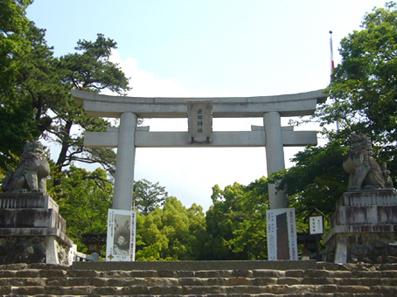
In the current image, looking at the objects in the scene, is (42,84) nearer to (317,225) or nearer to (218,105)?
(218,105)

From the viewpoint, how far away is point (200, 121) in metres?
15.7

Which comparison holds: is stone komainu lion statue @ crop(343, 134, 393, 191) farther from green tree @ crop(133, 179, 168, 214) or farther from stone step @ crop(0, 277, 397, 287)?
green tree @ crop(133, 179, 168, 214)

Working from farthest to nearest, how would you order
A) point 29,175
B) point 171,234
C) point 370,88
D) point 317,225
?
point 171,234
point 317,225
point 370,88
point 29,175

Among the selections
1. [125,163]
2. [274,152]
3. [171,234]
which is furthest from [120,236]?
[171,234]

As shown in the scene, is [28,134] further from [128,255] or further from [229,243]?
[229,243]

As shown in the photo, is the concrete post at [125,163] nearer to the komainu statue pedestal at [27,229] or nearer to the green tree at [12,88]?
the green tree at [12,88]

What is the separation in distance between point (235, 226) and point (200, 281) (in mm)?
17364

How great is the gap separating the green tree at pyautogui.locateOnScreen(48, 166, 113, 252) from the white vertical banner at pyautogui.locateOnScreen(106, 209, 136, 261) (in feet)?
11.4

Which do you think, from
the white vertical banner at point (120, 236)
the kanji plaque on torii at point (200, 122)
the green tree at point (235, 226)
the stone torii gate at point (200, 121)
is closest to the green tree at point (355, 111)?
the stone torii gate at point (200, 121)

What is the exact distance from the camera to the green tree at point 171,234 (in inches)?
1012

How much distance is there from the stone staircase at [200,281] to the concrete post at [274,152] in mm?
7369

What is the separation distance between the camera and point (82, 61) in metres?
22.3

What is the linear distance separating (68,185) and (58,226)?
413 inches

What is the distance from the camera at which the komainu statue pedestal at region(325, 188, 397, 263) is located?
27.1ft
